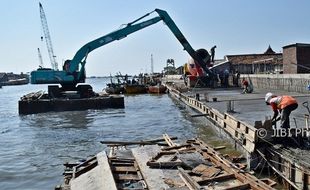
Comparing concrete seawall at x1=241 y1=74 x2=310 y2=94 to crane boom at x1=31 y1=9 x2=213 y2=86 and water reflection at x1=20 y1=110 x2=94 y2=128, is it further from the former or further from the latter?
water reflection at x1=20 y1=110 x2=94 y2=128

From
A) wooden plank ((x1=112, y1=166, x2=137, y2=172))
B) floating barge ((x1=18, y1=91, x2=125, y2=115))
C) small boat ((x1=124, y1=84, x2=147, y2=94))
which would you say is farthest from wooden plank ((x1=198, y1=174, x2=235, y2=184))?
small boat ((x1=124, y1=84, x2=147, y2=94))

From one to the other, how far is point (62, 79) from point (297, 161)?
31670 mm

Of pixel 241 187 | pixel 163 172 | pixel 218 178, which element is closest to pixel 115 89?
pixel 163 172

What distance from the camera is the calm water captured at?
15.0 m

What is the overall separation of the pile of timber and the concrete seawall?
1954cm

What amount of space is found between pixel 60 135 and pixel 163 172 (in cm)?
1485

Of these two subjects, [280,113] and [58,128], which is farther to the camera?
[58,128]

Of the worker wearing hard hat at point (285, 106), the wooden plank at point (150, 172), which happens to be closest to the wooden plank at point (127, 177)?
the wooden plank at point (150, 172)

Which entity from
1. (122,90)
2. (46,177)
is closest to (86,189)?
(46,177)

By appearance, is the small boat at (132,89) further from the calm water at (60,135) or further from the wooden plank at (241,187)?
the wooden plank at (241,187)

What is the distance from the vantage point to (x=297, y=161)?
1002 cm

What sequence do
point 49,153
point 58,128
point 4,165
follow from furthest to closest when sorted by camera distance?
point 58,128
point 49,153
point 4,165

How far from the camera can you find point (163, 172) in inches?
417

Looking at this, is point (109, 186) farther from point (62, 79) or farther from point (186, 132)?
point (62, 79)
